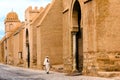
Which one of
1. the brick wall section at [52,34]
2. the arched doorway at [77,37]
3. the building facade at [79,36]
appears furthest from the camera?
the brick wall section at [52,34]

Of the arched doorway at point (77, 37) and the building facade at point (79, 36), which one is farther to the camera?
the arched doorway at point (77, 37)

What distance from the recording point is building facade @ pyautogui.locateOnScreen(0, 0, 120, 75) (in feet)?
75.5

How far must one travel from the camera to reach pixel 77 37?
97.2 ft

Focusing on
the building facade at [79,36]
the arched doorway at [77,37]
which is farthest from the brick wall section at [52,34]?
the arched doorway at [77,37]

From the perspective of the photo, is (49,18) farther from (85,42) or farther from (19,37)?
(19,37)

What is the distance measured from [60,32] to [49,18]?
167 cm

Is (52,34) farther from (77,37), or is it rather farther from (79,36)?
(77,37)

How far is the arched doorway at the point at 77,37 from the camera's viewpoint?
1150 inches

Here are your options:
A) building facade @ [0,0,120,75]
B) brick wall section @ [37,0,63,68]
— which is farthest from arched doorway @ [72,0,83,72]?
brick wall section @ [37,0,63,68]

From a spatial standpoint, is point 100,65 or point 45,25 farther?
point 45,25

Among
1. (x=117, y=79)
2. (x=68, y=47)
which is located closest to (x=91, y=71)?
(x=117, y=79)

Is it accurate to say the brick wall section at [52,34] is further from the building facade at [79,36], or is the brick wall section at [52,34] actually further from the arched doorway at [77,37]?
the arched doorway at [77,37]

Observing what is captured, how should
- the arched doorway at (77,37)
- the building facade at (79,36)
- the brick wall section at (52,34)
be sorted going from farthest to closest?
the brick wall section at (52,34)
the arched doorway at (77,37)
the building facade at (79,36)

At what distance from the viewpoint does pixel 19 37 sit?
202 feet
